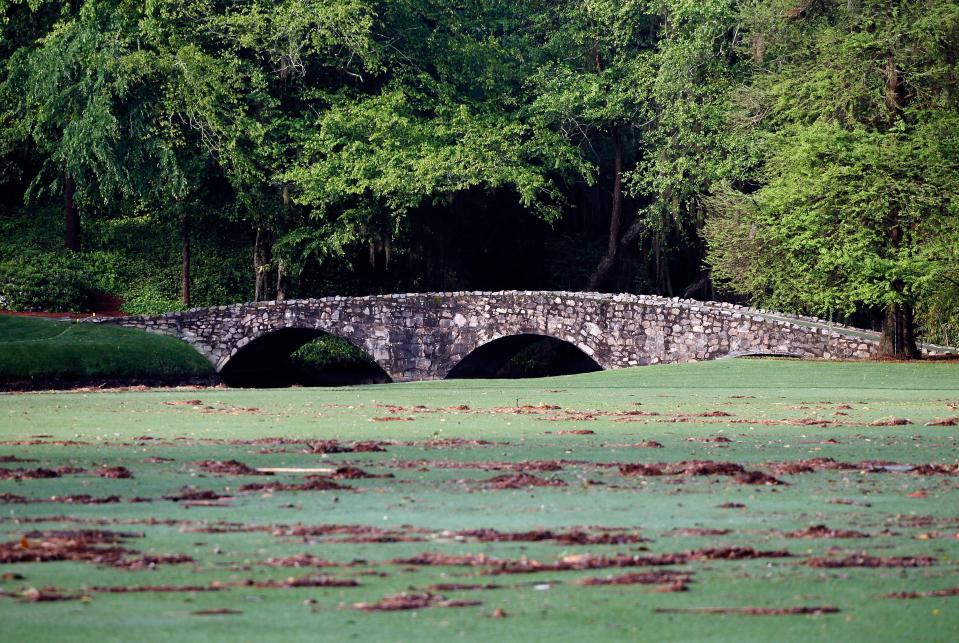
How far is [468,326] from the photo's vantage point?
136 ft

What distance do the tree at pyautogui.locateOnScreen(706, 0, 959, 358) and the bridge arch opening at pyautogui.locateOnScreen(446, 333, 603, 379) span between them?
30.0 ft

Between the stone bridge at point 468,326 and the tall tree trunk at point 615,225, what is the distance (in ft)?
19.6

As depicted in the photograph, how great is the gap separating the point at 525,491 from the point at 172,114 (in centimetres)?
3624

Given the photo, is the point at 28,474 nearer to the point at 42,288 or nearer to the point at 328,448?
the point at 328,448

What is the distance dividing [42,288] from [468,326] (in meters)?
12.6

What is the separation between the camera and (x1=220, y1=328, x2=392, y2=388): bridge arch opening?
4484cm

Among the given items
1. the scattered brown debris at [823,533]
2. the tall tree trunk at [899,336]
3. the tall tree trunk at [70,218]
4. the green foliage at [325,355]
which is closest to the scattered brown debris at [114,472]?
the scattered brown debris at [823,533]

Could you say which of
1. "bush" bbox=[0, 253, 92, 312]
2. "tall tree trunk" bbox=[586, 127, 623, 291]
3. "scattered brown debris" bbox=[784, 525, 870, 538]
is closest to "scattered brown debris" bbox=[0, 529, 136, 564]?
"scattered brown debris" bbox=[784, 525, 870, 538]

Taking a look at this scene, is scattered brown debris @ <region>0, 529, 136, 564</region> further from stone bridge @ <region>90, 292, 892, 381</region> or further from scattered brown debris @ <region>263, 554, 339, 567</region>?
stone bridge @ <region>90, 292, 892, 381</region>

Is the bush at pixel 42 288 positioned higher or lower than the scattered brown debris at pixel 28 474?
higher

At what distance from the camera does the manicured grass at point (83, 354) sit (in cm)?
3419

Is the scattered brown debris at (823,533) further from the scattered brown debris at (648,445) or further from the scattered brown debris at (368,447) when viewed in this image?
the scattered brown debris at (368,447)

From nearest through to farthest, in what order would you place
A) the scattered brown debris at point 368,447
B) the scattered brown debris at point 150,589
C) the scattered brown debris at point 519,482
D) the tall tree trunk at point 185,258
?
the scattered brown debris at point 150,589
the scattered brown debris at point 519,482
the scattered brown debris at point 368,447
the tall tree trunk at point 185,258

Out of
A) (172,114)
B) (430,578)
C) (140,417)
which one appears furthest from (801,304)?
(430,578)
